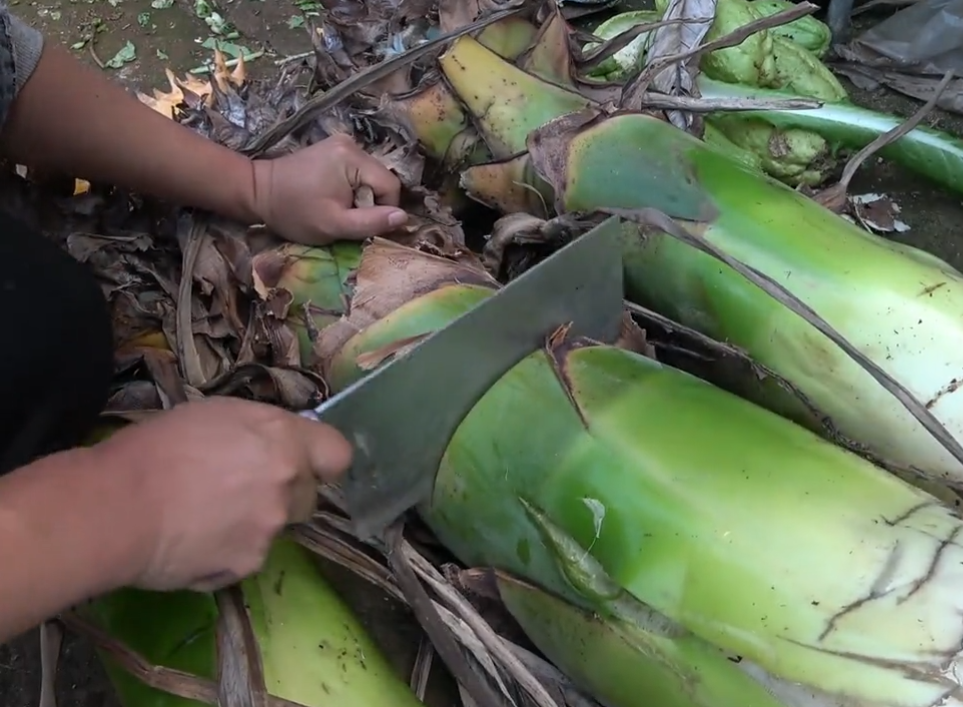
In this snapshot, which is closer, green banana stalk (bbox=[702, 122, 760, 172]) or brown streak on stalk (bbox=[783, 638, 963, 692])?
brown streak on stalk (bbox=[783, 638, 963, 692])

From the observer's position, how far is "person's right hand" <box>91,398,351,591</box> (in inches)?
22.3

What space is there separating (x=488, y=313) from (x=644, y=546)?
0.63 ft

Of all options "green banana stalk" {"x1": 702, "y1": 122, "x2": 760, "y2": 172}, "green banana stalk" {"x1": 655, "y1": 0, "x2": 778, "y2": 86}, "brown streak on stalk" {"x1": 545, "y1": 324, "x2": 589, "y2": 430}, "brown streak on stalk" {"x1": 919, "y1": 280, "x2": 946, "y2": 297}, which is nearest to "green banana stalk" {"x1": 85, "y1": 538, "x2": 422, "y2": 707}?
"brown streak on stalk" {"x1": 545, "y1": 324, "x2": 589, "y2": 430}

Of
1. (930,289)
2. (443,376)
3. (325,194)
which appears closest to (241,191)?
(325,194)

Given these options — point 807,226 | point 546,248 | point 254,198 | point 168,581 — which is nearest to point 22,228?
point 254,198

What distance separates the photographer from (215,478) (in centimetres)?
58

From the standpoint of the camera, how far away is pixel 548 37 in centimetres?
91

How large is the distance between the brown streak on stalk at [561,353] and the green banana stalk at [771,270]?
125 millimetres

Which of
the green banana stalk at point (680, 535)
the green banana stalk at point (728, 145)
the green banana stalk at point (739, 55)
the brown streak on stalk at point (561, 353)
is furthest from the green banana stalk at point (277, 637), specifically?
the green banana stalk at point (739, 55)

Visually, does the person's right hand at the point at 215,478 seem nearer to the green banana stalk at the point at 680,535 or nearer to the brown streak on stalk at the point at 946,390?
the green banana stalk at the point at 680,535

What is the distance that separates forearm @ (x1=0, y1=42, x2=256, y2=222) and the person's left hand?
0.09 feet

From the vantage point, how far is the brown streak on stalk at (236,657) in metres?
0.61

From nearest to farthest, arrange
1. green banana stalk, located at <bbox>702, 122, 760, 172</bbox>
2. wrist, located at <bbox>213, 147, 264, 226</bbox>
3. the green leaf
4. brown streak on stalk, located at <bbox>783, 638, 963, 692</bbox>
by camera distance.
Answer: brown streak on stalk, located at <bbox>783, 638, 963, 692</bbox> → wrist, located at <bbox>213, 147, 264, 226</bbox> → green banana stalk, located at <bbox>702, 122, 760, 172</bbox> → the green leaf

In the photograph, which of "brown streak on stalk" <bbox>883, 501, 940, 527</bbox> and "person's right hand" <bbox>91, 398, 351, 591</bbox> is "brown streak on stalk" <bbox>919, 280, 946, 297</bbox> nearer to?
"brown streak on stalk" <bbox>883, 501, 940, 527</bbox>
